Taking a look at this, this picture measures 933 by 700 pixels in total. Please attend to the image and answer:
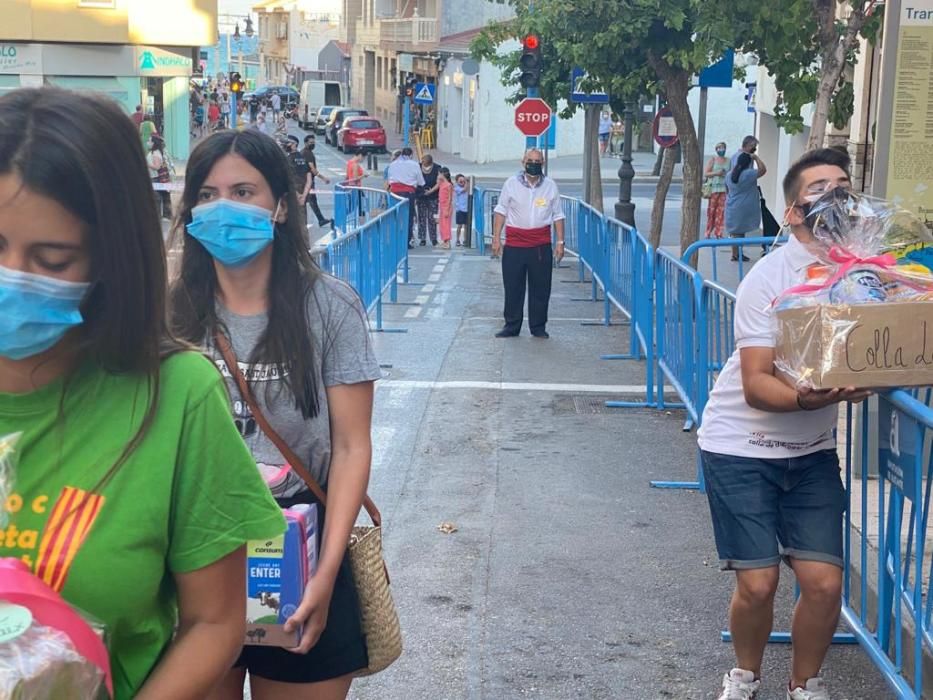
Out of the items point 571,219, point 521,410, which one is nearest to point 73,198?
point 521,410

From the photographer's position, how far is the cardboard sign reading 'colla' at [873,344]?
359 cm

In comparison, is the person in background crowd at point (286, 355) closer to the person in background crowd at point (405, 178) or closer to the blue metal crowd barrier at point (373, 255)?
the blue metal crowd barrier at point (373, 255)

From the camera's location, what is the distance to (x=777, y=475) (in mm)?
4102

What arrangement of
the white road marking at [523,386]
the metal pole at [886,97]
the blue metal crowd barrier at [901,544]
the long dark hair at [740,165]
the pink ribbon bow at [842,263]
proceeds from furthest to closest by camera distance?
the long dark hair at [740,165], the white road marking at [523,386], the metal pole at [886,97], the pink ribbon bow at [842,263], the blue metal crowd barrier at [901,544]

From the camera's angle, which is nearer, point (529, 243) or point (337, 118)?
point (529, 243)

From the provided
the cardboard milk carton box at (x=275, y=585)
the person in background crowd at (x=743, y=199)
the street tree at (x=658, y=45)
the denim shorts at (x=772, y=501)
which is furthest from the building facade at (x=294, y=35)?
the cardboard milk carton box at (x=275, y=585)

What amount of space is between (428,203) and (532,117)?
3972 mm

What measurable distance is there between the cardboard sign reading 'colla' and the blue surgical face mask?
1.55 m

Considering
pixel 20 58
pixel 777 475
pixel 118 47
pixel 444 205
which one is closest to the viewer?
pixel 777 475

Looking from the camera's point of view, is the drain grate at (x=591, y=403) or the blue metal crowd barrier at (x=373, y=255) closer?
the drain grate at (x=591, y=403)

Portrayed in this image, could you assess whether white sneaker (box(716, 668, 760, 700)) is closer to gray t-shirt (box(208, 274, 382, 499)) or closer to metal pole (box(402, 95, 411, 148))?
gray t-shirt (box(208, 274, 382, 499))

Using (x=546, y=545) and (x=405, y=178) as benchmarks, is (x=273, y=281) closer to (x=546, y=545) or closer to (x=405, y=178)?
(x=546, y=545)

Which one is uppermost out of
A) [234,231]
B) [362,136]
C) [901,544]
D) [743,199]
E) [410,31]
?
[410,31]

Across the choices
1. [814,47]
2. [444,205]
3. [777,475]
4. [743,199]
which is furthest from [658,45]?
[444,205]
